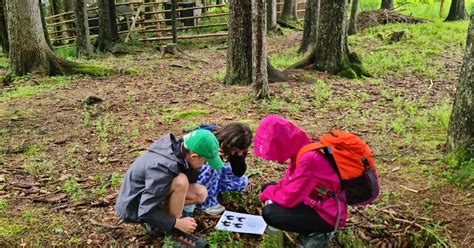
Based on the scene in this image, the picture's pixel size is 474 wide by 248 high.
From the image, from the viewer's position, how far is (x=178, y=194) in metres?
3.14

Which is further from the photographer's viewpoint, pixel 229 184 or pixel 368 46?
pixel 368 46

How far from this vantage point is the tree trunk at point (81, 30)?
13543mm

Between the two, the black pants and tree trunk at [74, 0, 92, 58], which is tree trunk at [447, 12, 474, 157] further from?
tree trunk at [74, 0, 92, 58]

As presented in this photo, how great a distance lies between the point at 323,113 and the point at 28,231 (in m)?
4.37

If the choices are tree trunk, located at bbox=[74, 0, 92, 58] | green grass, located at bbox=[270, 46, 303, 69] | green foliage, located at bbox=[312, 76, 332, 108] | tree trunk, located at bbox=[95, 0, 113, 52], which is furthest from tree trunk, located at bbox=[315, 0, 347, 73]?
tree trunk, located at bbox=[95, 0, 113, 52]

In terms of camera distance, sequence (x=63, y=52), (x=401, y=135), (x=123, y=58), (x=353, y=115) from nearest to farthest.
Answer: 1. (x=401, y=135)
2. (x=353, y=115)
3. (x=123, y=58)
4. (x=63, y=52)

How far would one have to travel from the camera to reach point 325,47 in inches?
353

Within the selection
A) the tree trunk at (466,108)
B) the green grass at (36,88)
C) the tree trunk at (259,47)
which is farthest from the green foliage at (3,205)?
the green grass at (36,88)

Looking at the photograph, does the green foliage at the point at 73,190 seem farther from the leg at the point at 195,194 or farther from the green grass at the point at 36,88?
the green grass at the point at 36,88

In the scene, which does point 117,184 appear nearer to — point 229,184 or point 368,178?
point 229,184

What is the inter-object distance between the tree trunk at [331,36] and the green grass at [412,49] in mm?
972

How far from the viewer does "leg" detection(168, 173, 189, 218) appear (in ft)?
10.2

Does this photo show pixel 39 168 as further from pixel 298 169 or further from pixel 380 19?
pixel 380 19

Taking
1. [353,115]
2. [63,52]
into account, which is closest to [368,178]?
[353,115]
